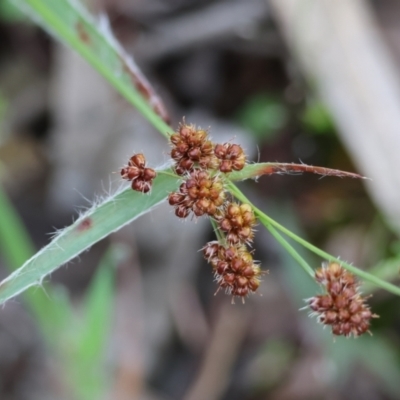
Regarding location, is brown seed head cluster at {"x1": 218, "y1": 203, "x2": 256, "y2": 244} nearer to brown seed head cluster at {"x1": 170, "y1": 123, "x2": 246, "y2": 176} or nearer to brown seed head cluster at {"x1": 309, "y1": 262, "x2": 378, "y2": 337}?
brown seed head cluster at {"x1": 170, "y1": 123, "x2": 246, "y2": 176}

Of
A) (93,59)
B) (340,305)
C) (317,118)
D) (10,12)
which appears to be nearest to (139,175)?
(340,305)

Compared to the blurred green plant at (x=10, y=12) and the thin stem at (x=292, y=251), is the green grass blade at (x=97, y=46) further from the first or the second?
the blurred green plant at (x=10, y=12)

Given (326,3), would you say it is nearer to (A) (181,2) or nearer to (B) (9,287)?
(A) (181,2)

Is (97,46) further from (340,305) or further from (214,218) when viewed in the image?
(340,305)

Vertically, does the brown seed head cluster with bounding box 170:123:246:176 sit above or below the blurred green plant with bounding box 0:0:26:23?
below

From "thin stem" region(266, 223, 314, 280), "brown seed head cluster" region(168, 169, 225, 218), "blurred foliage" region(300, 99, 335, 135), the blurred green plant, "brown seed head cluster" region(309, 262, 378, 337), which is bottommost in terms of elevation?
"brown seed head cluster" region(309, 262, 378, 337)

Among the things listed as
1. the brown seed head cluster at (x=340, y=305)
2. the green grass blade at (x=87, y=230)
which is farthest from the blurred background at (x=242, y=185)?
the green grass blade at (x=87, y=230)

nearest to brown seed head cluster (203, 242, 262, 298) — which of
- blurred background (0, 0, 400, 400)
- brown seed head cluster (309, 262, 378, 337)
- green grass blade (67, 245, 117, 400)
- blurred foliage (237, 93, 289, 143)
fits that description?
brown seed head cluster (309, 262, 378, 337)

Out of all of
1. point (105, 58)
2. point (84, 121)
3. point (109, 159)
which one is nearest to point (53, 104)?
point (84, 121)
